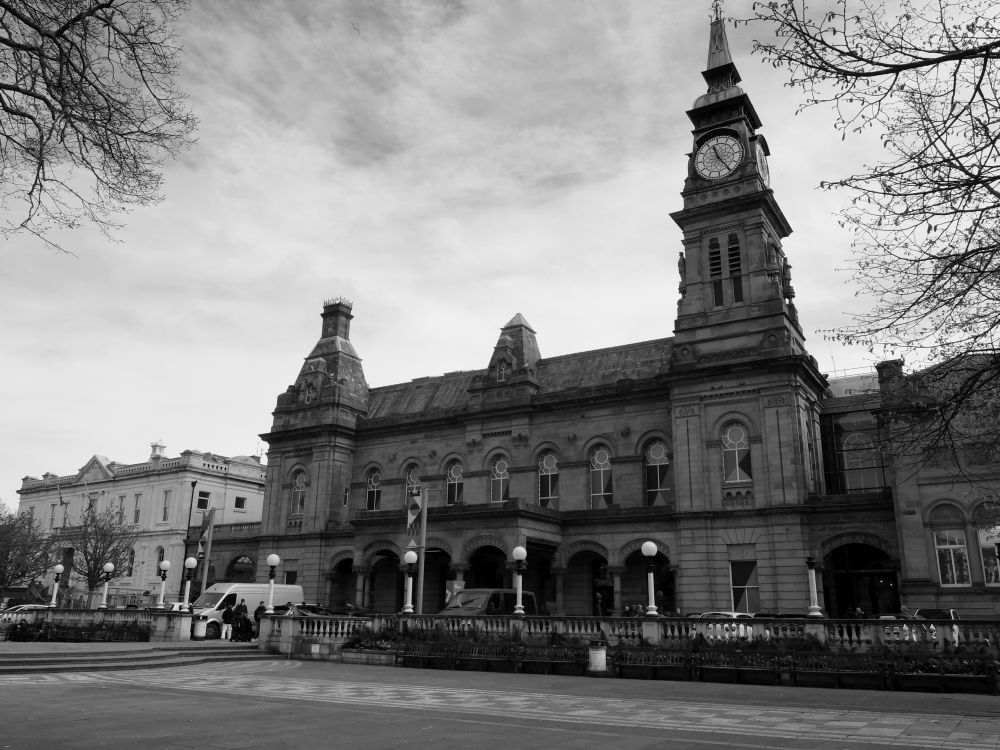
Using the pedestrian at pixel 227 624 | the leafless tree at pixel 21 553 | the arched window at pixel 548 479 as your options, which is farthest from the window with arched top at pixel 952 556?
the leafless tree at pixel 21 553

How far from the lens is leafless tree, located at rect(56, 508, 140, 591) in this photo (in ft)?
171

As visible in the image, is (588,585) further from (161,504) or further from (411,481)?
(161,504)

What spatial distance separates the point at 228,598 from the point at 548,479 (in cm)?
1661

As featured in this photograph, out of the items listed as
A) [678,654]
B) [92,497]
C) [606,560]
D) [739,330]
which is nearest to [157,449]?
[92,497]

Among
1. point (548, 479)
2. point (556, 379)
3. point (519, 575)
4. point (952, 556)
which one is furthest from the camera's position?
point (556, 379)

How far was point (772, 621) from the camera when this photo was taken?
2156cm

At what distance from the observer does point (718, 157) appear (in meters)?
40.1

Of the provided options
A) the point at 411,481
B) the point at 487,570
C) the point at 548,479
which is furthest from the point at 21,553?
the point at 548,479

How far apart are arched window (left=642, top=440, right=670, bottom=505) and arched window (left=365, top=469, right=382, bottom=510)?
16762mm

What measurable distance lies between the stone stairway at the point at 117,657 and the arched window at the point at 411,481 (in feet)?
61.0

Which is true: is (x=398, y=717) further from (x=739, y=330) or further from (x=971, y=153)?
(x=739, y=330)

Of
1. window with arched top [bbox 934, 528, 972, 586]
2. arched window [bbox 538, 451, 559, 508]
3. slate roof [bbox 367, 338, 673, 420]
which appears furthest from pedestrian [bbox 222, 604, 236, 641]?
window with arched top [bbox 934, 528, 972, 586]

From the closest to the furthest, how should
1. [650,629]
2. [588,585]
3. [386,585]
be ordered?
[650,629] < [588,585] < [386,585]

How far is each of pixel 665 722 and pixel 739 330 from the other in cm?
2742
